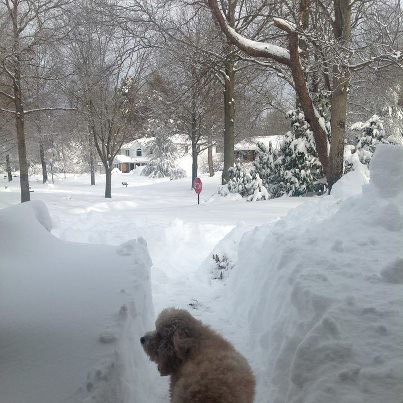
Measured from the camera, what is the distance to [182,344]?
323 centimetres

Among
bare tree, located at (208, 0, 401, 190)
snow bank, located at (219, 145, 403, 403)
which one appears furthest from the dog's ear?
bare tree, located at (208, 0, 401, 190)

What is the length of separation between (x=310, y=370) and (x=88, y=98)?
19952 millimetres

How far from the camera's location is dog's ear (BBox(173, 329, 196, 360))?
10.6 feet

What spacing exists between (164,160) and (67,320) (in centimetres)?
4338

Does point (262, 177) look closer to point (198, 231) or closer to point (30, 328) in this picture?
point (198, 231)

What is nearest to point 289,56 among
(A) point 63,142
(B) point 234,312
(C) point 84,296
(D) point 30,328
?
(B) point 234,312

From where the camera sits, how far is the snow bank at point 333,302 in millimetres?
2930

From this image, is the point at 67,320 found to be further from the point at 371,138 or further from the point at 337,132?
the point at 371,138

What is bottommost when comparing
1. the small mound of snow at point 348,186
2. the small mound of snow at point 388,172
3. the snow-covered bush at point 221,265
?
the snow-covered bush at point 221,265

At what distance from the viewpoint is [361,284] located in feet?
13.3

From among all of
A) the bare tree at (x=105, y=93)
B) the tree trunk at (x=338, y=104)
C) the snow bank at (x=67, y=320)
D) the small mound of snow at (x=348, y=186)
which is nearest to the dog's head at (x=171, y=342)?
the snow bank at (x=67, y=320)

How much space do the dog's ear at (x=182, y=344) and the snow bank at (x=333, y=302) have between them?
86 centimetres

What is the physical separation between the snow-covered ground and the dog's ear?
479mm

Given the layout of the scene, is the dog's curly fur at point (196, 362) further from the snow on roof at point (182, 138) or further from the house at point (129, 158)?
the house at point (129, 158)
